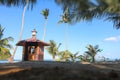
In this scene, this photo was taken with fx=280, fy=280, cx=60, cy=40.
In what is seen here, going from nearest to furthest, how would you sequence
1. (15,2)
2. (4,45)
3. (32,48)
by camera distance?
(15,2)
(32,48)
(4,45)

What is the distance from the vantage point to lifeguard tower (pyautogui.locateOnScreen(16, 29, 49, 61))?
2613 centimetres

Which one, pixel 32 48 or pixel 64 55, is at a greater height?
pixel 64 55

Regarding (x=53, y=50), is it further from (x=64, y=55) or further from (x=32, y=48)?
(x=32, y=48)

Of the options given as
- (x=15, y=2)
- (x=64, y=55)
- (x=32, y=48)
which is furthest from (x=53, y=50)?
(x=15, y=2)

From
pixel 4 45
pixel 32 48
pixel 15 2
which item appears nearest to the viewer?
pixel 15 2

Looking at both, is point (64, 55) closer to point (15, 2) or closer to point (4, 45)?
point (4, 45)

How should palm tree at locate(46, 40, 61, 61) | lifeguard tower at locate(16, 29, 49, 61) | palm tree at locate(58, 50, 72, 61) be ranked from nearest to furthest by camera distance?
lifeguard tower at locate(16, 29, 49, 61)
palm tree at locate(58, 50, 72, 61)
palm tree at locate(46, 40, 61, 61)

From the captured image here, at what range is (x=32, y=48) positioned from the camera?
27188mm

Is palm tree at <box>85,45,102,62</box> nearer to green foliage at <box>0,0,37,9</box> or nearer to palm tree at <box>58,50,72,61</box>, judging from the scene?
palm tree at <box>58,50,72,61</box>

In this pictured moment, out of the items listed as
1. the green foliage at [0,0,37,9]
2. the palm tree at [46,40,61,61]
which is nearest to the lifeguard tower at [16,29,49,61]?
the palm tree at [46,40,61,61]

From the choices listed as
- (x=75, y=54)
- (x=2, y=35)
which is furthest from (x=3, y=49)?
(x=75, y=54)

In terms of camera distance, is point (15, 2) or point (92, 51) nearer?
point (15, 2)

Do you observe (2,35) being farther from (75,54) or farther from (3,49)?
(75,54)

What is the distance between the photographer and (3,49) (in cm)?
3928
